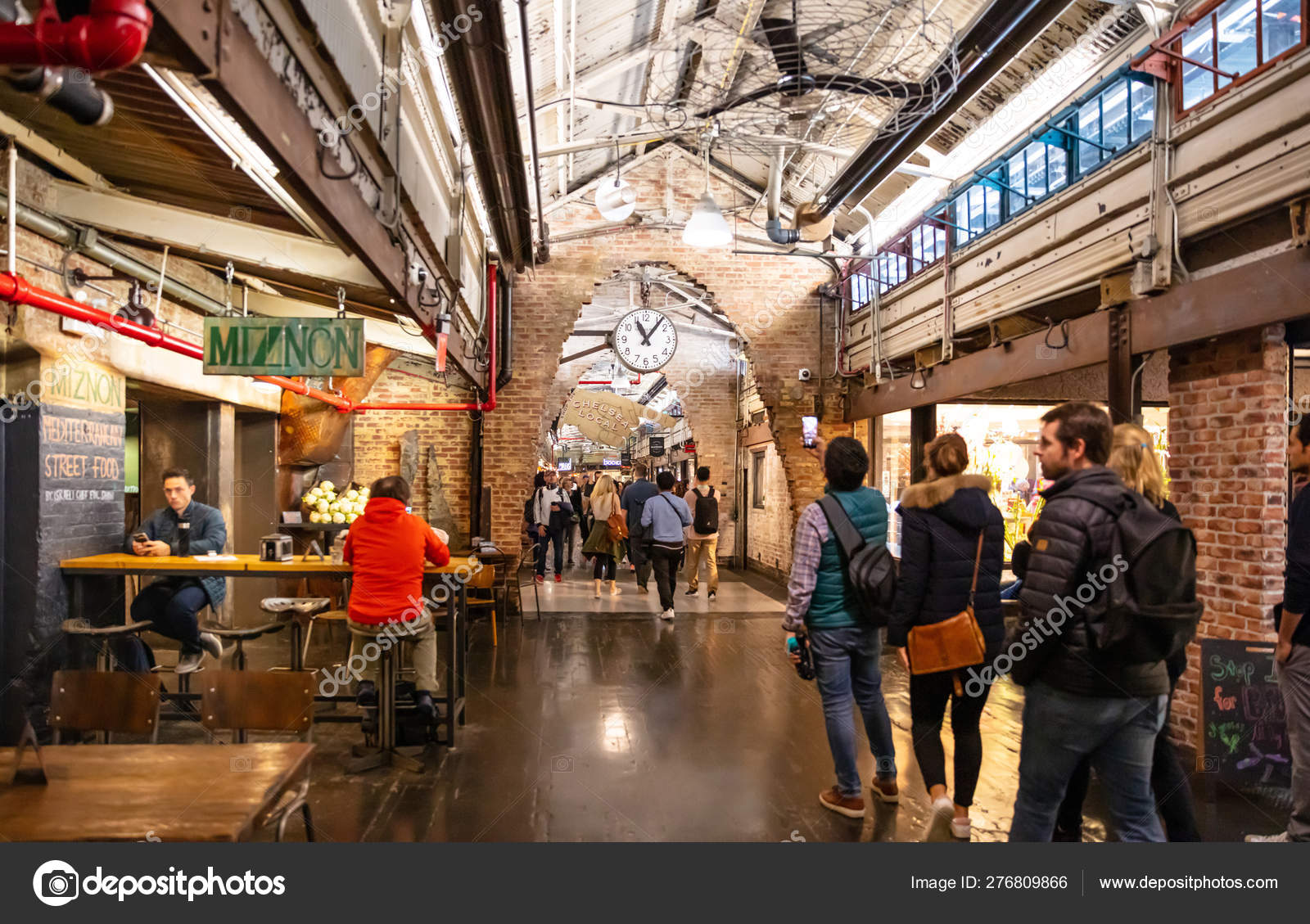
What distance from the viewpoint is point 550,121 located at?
8328 millimetres

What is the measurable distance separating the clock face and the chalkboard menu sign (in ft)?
27.4

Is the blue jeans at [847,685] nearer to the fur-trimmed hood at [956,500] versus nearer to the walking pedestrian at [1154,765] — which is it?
the fur-trimmed hood at [956,500]

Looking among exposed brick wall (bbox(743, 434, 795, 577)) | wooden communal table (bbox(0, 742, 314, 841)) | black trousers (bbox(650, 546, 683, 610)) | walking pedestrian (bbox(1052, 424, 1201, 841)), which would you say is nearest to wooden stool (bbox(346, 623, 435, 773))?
wooden communal table (bbox(0, 742, 314, 841))

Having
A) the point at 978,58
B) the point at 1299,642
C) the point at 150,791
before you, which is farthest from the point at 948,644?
the point at 978,58

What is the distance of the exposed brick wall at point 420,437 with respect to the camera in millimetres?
10742

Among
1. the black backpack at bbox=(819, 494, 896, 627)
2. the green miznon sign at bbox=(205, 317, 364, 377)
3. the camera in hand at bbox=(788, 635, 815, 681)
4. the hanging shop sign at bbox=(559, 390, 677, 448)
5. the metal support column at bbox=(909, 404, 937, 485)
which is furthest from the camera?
the hanging shop sign at bbox=(559, 390, 677, 448)

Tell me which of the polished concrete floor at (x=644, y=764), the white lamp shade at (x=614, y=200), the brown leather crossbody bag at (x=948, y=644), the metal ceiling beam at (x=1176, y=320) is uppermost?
the white lamp shade at (x=614, y=200)

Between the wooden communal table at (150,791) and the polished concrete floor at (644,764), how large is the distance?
4.27 feet

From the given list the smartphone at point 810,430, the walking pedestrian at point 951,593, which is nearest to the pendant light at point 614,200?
the smartphone at point 810,430

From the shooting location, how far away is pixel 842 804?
12.6 ft

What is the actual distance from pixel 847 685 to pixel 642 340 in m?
8.53

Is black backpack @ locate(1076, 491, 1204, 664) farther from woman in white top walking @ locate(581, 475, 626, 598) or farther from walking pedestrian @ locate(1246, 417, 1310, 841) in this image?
woman in white top walking @ locate(581, 475, 626, 598)

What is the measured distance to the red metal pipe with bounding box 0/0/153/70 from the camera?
6.07 feet

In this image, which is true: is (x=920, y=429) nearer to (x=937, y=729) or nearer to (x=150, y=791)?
(x=937, y=729)
